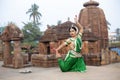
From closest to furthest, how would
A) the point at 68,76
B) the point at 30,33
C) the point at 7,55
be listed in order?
the point at 68,76
the point at 7,55
the point at 30,33

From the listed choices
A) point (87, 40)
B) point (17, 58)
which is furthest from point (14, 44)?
point (87, 40)

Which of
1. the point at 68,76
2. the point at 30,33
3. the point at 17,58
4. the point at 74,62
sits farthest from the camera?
the point at 30,33

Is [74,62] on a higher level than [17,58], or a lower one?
higher

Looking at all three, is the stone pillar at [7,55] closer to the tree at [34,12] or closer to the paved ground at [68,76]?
the paved ground at [68,76]

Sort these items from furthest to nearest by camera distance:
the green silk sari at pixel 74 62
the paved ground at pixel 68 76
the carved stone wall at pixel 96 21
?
1. the carved stone wall at pixel 96 21
2. the green silk sari at pixel 74 62
3. the paved ground at pixel 68 76

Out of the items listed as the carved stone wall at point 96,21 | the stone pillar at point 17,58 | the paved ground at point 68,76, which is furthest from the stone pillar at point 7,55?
the carved stone wall at point 96,21

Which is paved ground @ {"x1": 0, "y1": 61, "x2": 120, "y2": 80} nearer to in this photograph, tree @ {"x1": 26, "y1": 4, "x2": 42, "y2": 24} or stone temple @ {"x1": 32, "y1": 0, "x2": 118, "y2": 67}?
stone temple @ {"x1": 32, "y1": 0, "x2": 118, "y2": 67}

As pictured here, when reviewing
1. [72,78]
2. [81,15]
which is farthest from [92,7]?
[72,78]

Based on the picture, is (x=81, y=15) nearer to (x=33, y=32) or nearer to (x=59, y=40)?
(x=59, y=40)

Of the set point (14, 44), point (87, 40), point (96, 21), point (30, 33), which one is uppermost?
point (96, 21)

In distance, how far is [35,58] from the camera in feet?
42.1

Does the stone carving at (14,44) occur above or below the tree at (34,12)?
below

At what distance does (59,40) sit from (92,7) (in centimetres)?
988

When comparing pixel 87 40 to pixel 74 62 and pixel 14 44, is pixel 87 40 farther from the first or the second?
pixel 74 62
